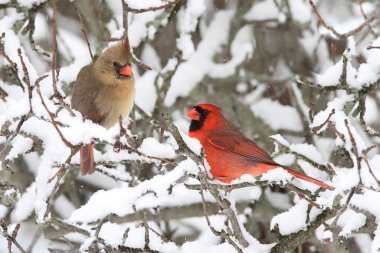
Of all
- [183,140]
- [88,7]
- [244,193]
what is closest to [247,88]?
[244,193]

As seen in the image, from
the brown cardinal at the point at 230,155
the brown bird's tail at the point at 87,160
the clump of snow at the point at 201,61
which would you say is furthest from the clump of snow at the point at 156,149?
the clump of snow at the point at 201,61

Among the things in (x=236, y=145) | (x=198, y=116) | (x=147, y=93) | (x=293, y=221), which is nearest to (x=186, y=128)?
(x=147, y=93)

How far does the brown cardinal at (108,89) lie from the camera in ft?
14.4

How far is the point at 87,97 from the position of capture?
4.46 metres

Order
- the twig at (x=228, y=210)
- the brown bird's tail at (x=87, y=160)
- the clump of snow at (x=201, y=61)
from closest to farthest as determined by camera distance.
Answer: the twig at (x=228, y=210) → the brown bird's tail at (x=87, y=160) → the clump of snow at (x=201, y=61)

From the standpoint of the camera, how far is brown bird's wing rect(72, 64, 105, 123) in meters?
4.43

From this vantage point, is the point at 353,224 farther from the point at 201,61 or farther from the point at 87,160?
the point at 201,61

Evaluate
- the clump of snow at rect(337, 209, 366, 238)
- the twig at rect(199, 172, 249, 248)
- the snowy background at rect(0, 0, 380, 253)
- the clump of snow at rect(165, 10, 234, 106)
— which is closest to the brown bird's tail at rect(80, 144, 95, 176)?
the snowy background at rect(0, 0, 380, 253)

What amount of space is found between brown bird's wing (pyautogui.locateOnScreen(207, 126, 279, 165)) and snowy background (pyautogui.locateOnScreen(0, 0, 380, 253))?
188 mm

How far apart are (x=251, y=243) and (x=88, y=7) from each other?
3.11m

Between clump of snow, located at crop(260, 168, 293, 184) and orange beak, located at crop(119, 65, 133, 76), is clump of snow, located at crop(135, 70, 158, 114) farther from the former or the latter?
clump of snow, located at crop(260, 168, 293, 184)

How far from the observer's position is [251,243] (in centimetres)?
331

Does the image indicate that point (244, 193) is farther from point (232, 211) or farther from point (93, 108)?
point (232, 211)

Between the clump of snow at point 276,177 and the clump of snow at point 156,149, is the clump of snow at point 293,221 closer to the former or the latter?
the clump of snow at point 276,177
